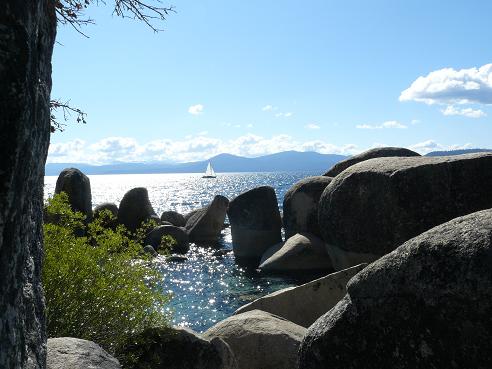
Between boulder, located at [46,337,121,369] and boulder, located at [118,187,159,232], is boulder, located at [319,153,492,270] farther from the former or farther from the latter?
boulder, located at [118,187,159,232]

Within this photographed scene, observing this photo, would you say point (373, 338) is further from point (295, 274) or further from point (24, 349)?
point (295, 274)

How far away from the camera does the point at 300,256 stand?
2134 cm

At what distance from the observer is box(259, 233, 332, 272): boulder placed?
21.1 m

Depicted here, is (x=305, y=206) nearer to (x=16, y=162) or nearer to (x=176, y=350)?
(x=176, y=350)

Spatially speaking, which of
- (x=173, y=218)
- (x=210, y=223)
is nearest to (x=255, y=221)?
(x=210, y=223)

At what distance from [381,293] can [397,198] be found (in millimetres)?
11592

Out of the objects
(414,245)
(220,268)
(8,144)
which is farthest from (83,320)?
(220,268)

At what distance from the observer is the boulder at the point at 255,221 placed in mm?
26625

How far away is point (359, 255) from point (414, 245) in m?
13.3

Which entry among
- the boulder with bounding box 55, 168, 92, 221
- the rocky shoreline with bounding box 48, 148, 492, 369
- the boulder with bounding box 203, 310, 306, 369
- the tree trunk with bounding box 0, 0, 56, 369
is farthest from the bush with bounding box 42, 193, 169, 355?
the boulder with bounding box 55, 168, 92, 221

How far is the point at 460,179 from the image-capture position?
14.5 m

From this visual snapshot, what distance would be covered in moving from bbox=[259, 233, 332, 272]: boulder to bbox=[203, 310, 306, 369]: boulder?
42.0 feet

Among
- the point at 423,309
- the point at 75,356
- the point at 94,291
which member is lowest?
the point at 75,356

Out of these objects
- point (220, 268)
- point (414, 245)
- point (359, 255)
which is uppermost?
point (414, 245)
